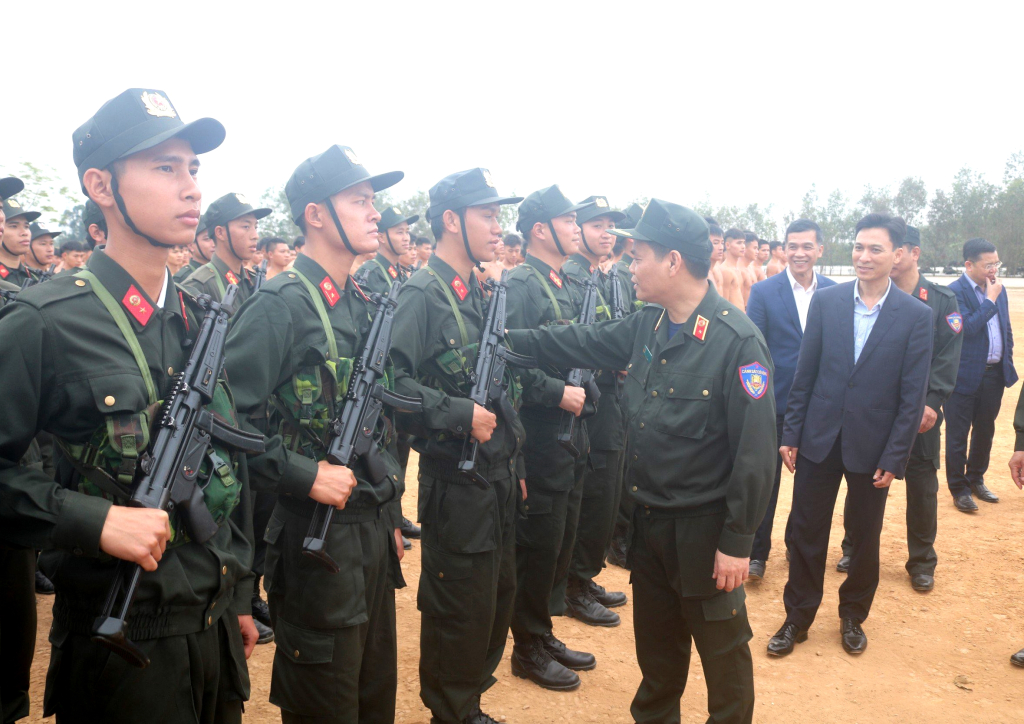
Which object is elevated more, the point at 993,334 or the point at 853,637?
the point at 993,334

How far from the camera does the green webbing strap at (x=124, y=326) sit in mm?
2000

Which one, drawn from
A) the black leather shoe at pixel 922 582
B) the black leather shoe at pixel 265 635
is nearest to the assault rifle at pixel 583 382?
the black leather shoe at pixel 265 635

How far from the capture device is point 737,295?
1016 centimetres

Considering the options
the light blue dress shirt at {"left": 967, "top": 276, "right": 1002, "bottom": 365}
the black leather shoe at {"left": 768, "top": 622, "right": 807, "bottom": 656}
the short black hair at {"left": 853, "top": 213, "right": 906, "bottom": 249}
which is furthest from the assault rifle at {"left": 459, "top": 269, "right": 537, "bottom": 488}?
the light blue dress shirt at {"left": 967, "top": 276, "right": 1002, "bottom": 365}

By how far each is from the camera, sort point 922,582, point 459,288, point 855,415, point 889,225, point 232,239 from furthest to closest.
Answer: point 232,239 → point 922,582 → point 889,225 → point 855,415 → point 459,288

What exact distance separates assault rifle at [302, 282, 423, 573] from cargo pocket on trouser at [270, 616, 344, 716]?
0.91 feet

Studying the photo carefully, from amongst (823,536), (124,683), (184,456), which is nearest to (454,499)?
(184,456)

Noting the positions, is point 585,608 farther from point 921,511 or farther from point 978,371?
point 978,371


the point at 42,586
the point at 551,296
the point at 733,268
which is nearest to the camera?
the point at 551,296

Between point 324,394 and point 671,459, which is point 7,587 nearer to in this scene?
point 324,394

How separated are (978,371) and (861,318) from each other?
3.42 metres

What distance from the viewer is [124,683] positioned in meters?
1.91

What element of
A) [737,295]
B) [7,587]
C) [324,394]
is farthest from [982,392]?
[7,587]

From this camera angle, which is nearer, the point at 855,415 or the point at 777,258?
the point at 855,415
